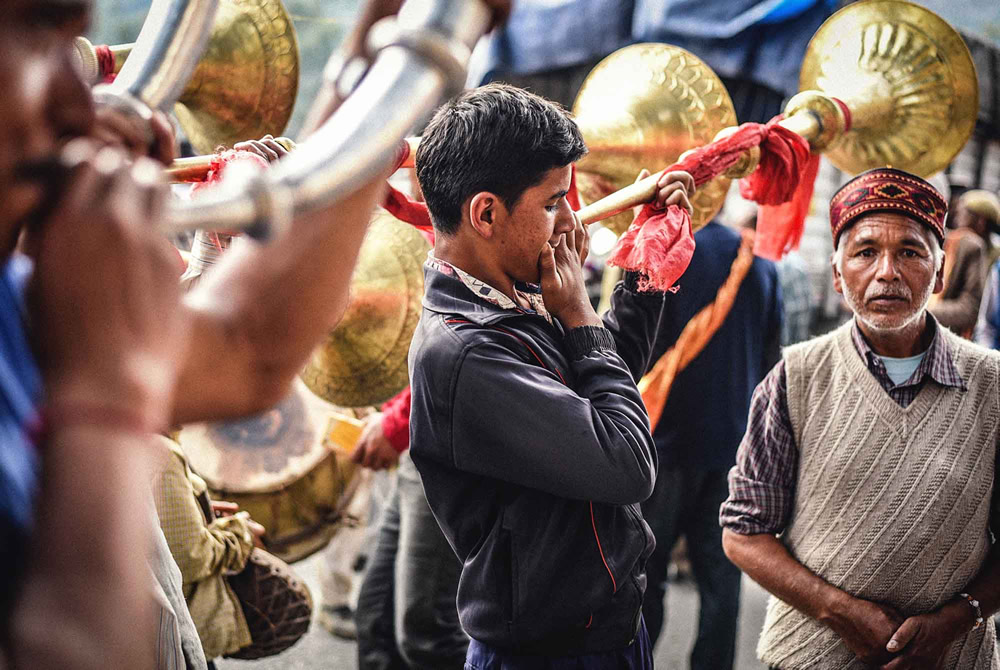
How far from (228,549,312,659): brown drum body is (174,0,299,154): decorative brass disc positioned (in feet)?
4.20

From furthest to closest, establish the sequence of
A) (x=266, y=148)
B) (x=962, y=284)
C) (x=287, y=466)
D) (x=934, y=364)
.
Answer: (x=962, y=284) → (x=287, y=466) → (x=934, y=364) → (x=266, y=148)

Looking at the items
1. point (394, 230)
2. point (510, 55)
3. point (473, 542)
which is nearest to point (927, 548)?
point (473, 542)

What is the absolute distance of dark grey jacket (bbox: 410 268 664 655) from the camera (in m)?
1.68

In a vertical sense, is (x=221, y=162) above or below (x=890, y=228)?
Answer: below

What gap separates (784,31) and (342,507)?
335 cm

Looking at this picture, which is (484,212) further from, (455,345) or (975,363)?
(975,363)

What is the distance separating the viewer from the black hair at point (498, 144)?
183 cm

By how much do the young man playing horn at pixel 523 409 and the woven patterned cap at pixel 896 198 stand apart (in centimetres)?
89

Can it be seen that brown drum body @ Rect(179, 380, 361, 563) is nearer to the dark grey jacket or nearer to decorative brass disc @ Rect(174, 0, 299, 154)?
decorative brass disc @ Rect(174, 0, 299, 154)

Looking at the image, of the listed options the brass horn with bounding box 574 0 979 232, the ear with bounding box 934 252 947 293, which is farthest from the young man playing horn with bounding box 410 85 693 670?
the ear with bounding box 934 252 947 293

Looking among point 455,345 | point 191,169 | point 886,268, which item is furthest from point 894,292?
point 191,169

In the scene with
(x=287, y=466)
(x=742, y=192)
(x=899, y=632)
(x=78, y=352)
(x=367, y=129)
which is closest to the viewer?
(x=78, y=352)

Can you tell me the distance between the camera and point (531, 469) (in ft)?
5.52

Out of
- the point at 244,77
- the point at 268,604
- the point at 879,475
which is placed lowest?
the point at 268,604
